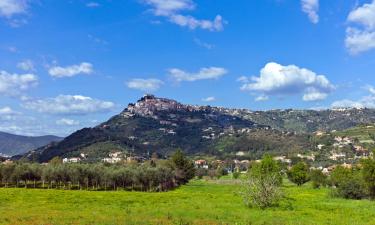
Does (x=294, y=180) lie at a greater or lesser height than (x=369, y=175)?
lesser

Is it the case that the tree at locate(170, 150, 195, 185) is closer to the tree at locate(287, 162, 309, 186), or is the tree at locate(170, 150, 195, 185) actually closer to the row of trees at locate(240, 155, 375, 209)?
the tree at locate(287, 162, 309, 186)

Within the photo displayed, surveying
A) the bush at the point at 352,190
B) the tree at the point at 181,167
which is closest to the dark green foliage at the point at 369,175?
the bush at the point at 352,190

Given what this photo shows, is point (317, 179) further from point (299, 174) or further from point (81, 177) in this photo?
point (81, 177)

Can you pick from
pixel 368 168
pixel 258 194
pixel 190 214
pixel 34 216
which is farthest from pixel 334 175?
pixel 34 216

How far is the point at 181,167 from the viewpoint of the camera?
152 m

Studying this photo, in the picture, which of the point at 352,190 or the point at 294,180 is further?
the point at 294,180

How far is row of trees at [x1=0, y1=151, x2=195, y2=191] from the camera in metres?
121

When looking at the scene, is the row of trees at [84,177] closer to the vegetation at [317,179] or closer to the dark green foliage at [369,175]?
the vegetation at [317,179]

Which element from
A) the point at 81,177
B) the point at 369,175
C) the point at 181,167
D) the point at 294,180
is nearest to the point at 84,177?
the point at 81,177

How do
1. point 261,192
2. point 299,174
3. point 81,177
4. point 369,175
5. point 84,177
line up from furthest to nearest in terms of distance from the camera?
point 299,174 < point 84,177 < point 81,177 < point 369,175 < point 261,192

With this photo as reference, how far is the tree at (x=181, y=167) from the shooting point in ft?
491

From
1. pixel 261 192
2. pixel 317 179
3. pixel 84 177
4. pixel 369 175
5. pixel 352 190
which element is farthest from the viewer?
pixel 317 179

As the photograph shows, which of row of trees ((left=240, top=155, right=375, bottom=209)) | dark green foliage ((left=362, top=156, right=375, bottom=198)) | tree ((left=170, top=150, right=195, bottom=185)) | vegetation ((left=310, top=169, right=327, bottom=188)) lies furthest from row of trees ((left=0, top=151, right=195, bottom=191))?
dark green foliage ((left=362, top=156, right=375, bottom=198))

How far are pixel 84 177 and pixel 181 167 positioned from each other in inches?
1555
